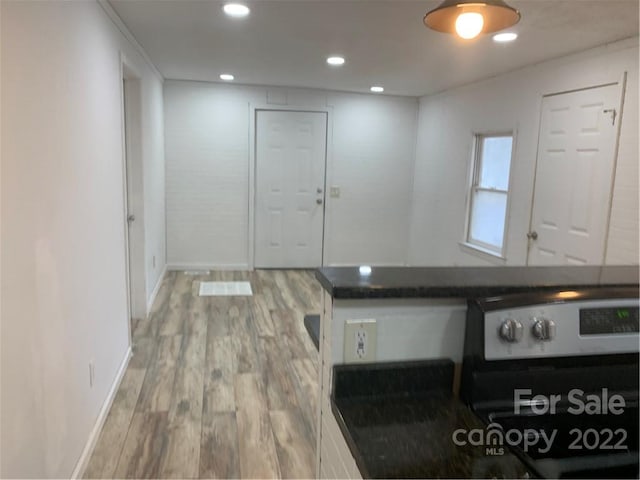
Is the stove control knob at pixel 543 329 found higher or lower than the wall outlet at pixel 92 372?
higher

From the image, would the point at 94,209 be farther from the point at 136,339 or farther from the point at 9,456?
the point at 136,339

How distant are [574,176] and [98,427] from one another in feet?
11.6

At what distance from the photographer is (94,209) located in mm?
2484

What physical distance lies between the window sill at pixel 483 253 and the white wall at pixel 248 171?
4.96ft

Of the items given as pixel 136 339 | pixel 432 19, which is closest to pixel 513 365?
pixel 432 19

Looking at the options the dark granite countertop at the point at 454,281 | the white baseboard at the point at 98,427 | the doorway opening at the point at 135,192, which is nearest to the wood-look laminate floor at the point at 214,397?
the white baseboard at the point at 98,427

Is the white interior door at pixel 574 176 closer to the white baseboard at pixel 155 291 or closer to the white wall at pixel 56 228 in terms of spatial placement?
the white wall at pixel 56 228

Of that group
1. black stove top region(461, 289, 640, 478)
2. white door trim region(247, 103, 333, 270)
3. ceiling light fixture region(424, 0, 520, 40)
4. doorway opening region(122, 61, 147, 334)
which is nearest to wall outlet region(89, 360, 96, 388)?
doorway opening region(122, 61, 147, 334)

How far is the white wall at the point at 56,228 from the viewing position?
1462 mm

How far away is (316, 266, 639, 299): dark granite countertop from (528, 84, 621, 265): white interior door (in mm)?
2393

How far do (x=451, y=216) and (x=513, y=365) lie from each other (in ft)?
15.2

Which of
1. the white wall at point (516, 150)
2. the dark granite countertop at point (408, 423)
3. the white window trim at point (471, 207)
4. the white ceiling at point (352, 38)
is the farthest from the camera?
the white window trim at point (471, 207)

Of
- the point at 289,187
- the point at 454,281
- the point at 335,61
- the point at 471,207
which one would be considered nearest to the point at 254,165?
the point at 289,187

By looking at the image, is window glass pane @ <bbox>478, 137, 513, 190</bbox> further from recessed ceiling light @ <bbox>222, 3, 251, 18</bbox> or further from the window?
recessed ceiling light @ <bbox>222, 3, 251, 18</bbox>
